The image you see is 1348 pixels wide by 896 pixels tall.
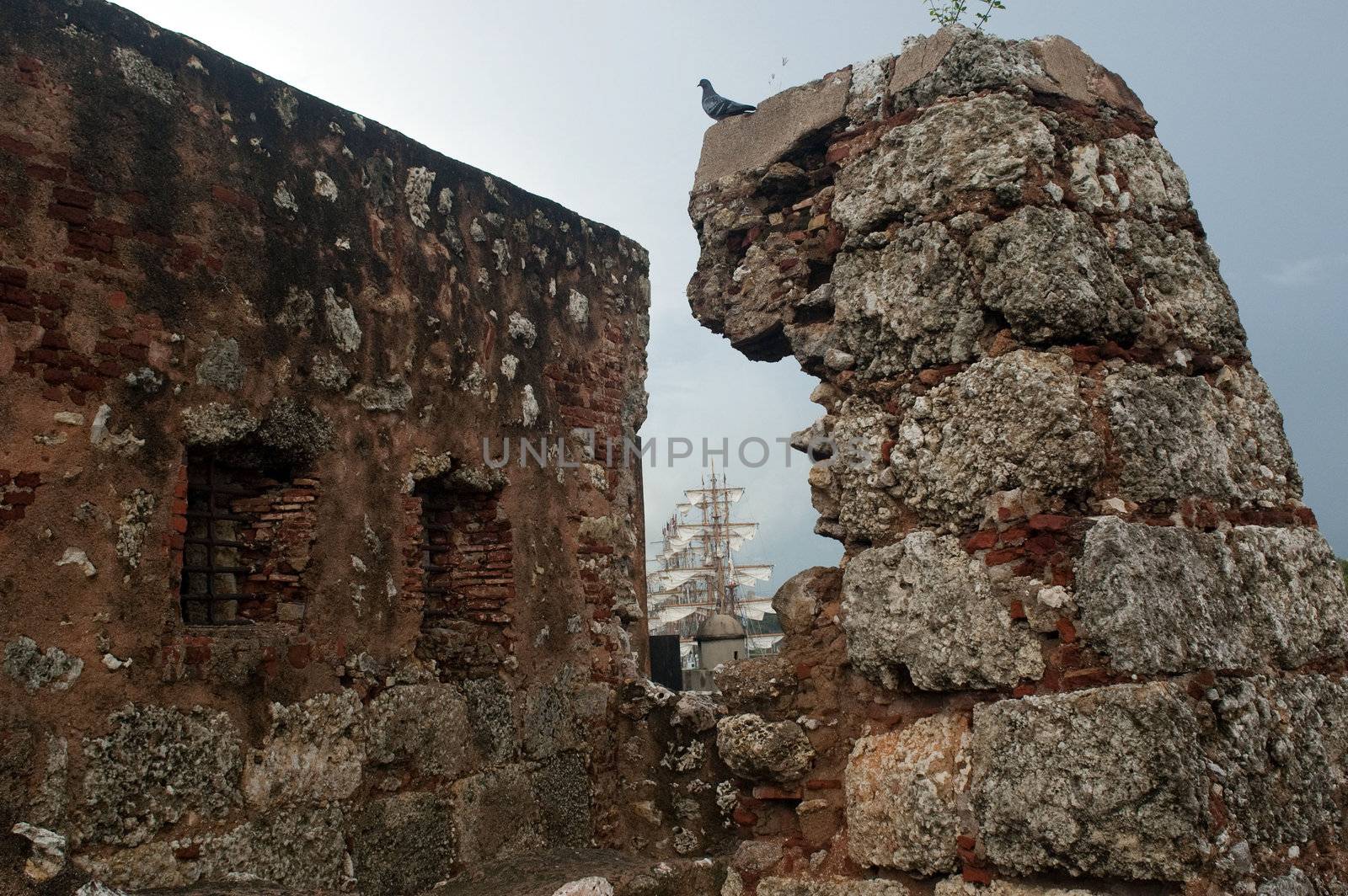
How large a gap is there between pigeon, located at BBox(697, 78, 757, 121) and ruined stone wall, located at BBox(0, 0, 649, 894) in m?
1.96

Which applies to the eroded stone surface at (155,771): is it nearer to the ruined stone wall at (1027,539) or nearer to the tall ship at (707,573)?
the ruined stone wall at (1027,539)

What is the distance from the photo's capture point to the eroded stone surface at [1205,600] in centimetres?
298

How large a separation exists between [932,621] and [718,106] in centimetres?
238

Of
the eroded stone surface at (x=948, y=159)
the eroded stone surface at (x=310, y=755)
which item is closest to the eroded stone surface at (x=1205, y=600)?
the eroded stone surface at (x=948, y=159)

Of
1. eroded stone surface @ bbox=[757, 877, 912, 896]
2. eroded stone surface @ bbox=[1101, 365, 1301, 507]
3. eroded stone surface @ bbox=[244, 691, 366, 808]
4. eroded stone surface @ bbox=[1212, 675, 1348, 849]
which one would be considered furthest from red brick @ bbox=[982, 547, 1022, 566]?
eroded stone surface @ bbox=[244, 691, 366, 808]

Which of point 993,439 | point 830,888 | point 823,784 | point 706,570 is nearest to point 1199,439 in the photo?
point 993,439

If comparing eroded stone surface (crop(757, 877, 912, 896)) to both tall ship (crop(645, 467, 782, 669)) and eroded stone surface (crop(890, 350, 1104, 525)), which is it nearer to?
eroded stone surface (crop(890, 350, 1104, 525))

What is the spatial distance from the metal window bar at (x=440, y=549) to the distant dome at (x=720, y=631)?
11749 mm

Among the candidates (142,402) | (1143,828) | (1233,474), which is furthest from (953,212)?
(142,402)

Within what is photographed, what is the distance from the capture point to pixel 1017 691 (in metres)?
3.12

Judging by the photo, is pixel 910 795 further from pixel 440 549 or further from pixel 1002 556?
pixel 440 549

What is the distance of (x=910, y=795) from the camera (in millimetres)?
3262

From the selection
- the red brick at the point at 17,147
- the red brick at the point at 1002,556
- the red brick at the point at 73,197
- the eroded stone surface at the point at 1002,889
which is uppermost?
the red brick at the point at 17,147

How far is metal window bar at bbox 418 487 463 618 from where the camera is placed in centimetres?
610
